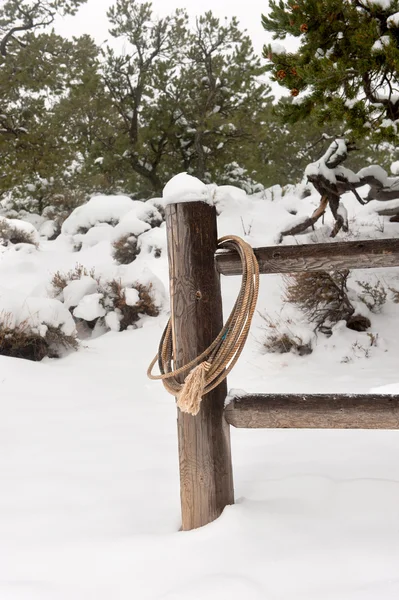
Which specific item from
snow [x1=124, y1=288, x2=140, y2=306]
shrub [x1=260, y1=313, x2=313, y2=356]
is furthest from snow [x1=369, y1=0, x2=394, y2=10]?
snow [x1=124, y1=288, x2=140, y2=306]

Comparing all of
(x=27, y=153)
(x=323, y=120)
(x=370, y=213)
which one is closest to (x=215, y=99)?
(x=27, y=153)

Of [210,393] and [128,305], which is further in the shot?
[128,305]

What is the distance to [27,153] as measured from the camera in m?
10.2

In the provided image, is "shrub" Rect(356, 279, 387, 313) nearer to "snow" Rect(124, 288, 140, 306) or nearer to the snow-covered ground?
the snow-covered ground

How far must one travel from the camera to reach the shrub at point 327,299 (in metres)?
5.81

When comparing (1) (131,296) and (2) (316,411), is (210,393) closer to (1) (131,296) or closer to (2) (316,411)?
(2) (316,411)

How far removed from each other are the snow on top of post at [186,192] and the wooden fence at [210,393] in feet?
0.07

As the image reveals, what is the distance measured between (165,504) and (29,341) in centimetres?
397

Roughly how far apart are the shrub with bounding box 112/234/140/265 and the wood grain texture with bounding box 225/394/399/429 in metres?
9.22

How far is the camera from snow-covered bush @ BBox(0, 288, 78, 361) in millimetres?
5797

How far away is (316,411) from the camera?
1.90 m

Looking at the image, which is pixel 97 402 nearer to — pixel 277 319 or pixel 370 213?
pixel 277 319

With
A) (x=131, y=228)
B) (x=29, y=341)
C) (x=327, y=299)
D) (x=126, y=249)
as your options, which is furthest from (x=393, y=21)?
(x=131, y=228)

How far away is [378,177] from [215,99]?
35.4 feet
